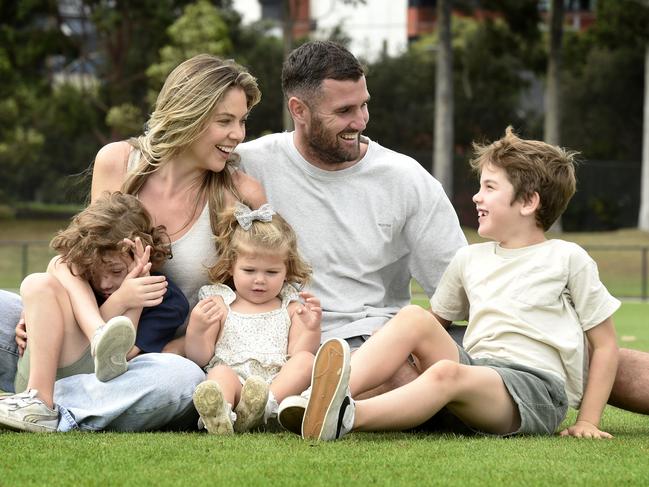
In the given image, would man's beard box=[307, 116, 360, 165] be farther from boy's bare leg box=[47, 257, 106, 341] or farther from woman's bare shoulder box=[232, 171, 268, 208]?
boy's bare leg box=[47, 257, 106, 341]

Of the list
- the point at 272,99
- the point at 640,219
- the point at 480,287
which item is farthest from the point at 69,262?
the point at 272,99

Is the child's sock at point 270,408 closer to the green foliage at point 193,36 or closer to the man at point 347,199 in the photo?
the man at point 347,199

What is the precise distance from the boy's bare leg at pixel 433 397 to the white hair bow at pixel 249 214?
1110 mm

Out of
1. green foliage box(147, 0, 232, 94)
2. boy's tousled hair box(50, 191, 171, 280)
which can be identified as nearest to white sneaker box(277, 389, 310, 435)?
boy's tousled hair box(50, 191, 171, 280)

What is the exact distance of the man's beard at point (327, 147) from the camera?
231 inches

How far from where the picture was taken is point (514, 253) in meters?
5.17

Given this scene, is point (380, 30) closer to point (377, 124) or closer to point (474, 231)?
point (377, 124)

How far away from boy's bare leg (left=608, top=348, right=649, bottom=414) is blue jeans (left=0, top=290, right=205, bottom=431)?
1.69 metres

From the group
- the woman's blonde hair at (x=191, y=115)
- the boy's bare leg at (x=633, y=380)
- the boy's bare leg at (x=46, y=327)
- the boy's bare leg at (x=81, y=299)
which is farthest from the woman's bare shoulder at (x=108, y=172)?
the boy's bare leg at (x=633, y=380)

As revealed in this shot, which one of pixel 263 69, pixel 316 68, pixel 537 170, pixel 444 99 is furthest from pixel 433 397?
pixel 263 69

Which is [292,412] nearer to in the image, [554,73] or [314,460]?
[314,460]

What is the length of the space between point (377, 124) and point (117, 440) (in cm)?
3627

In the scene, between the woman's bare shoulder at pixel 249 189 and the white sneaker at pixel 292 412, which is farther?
the woman's bare shoulder at pixel 249 189

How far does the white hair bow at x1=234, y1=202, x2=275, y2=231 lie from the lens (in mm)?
5401
